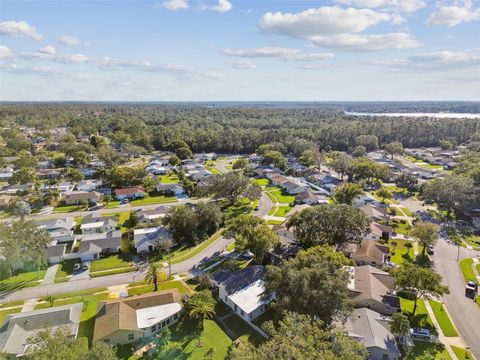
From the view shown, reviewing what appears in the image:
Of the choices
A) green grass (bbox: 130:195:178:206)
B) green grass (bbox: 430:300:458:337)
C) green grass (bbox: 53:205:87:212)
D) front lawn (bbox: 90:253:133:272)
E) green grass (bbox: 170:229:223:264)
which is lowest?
green grass (bbox: 53:205:87:212)

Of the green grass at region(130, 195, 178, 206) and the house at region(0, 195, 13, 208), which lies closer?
the house at region(0, 195, 13, 208)

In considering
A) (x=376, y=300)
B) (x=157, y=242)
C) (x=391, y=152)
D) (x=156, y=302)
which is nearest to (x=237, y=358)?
(x=156, y=302)

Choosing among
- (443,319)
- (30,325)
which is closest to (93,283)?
(30,325)

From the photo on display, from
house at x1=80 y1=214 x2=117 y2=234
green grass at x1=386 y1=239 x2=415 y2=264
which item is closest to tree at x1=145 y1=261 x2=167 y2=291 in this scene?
house at x1=80 y1=214 x2=117 y2=234

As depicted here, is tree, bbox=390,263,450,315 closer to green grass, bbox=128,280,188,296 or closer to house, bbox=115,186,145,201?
green grass, bbox=128,280,188,296

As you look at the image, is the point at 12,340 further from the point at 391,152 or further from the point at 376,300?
the point at 391,152

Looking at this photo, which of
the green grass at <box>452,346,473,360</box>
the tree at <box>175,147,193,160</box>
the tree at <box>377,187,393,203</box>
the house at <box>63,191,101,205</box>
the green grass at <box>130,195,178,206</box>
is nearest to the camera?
the green grass at <box>452,346,473,360</box>
